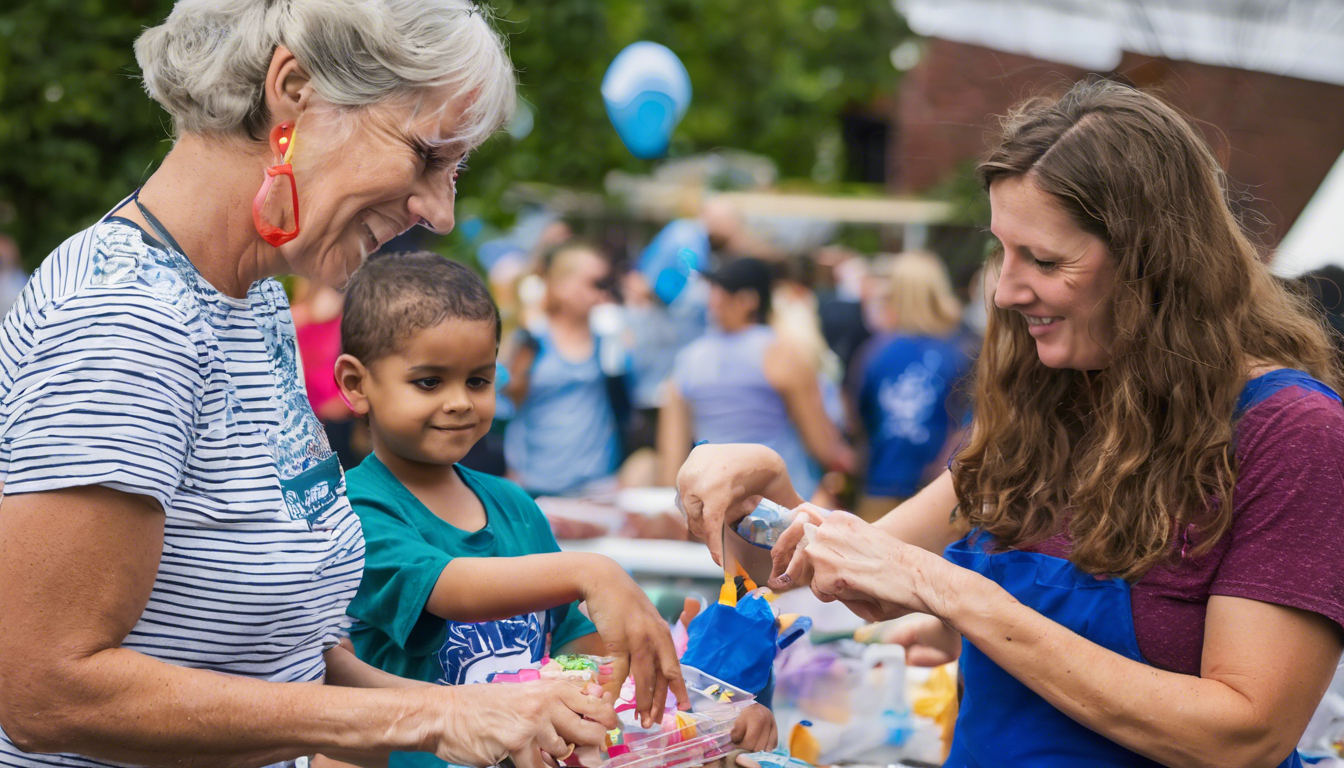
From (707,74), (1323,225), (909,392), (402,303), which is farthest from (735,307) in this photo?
(707,74)

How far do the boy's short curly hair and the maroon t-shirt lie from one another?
4.57 ft

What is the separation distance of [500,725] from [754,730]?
24.9 inches

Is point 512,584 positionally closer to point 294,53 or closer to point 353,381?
point 353,381

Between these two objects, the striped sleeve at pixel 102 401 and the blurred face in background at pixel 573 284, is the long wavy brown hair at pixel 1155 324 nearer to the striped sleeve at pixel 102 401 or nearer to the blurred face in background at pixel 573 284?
the striped sleeve at pixel 102 401

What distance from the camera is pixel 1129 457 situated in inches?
72.9

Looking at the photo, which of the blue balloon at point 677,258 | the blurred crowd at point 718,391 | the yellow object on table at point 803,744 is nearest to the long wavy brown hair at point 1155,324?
the yellow object on table at point 803,744

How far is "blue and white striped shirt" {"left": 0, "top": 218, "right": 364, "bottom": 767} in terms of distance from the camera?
1.34 meters

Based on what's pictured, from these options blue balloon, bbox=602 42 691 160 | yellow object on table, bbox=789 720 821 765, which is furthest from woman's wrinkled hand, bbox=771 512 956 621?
blue balloon, bbox=602 42 691 160

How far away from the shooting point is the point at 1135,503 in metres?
1.81

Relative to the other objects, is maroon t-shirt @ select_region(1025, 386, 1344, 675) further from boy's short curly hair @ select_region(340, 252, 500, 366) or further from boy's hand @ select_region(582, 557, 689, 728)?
boy's short curly hair @ select_region(340, 252, 500, 366)

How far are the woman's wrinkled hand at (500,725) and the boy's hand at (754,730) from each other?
0.48 metres

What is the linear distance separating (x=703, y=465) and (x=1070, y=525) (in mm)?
678

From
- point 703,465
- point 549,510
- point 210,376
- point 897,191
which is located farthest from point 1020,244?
point 897,191

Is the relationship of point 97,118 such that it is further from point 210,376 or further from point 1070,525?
point 1070,525
